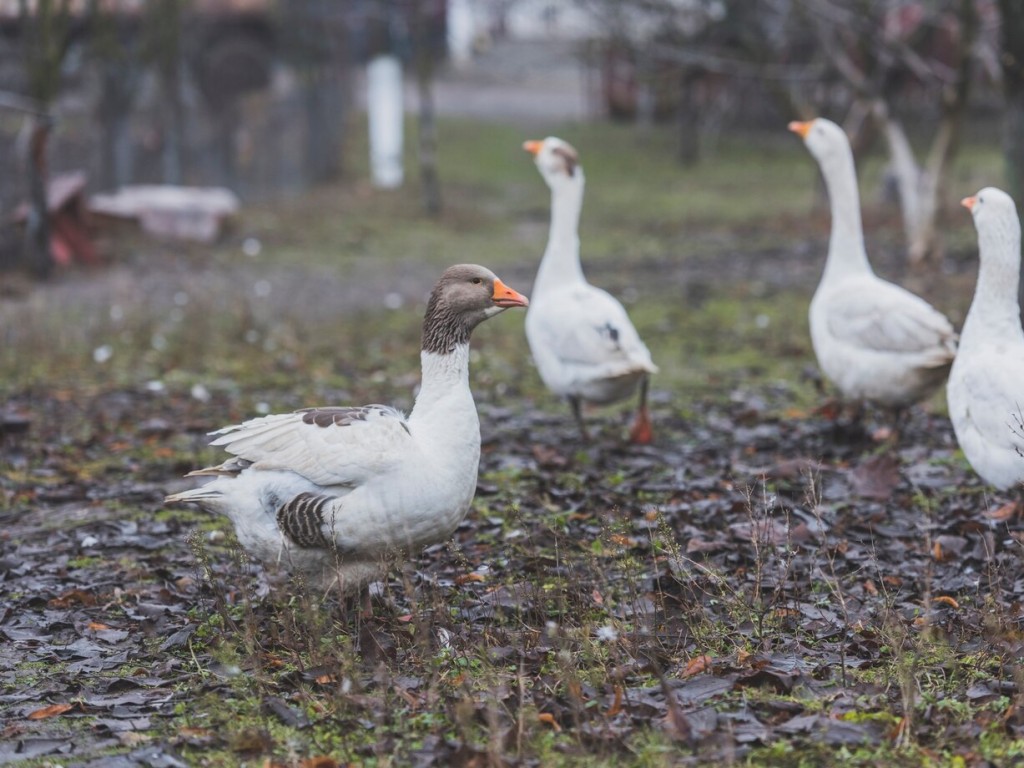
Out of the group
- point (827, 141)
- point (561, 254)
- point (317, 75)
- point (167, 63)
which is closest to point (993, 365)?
point (827, 141)

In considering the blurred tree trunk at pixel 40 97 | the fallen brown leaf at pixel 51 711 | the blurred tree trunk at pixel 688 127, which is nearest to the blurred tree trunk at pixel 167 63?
the blurred tree trunk at pixel 40 97

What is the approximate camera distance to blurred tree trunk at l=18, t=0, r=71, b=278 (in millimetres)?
13789

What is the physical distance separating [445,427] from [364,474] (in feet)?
1.19

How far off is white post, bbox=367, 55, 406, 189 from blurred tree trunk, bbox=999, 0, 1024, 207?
16.0 m

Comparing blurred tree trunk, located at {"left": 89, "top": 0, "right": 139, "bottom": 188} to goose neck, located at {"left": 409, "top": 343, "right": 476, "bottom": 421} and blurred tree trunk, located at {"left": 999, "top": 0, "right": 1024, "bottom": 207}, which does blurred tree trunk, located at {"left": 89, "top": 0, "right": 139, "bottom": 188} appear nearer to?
blurred tree trunk, located at {"left": 999, "top": 0, "right": 1024, "bottom": 207}

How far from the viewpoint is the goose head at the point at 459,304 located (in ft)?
16.4

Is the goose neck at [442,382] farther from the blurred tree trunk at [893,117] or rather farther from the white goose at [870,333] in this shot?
the blurred tree trunk at [893,117]

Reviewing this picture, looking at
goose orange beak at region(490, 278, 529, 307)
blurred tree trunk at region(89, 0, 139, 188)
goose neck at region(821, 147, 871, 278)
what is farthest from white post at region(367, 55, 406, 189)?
goose orange beak at region(490, 278, 529, 307)

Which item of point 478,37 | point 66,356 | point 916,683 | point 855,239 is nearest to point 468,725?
point 916,683

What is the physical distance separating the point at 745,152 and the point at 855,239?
21.8 m

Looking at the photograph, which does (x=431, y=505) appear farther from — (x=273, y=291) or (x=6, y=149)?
(x=6, y=149)

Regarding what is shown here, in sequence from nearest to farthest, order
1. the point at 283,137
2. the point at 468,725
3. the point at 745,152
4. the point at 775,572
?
1. the point at 468,725
2. the point at 775,572
3. the point at 283,137
4. the point at 745,152

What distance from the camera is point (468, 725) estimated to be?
3.64m

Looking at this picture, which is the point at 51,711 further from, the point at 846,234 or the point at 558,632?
the point at 846,234
